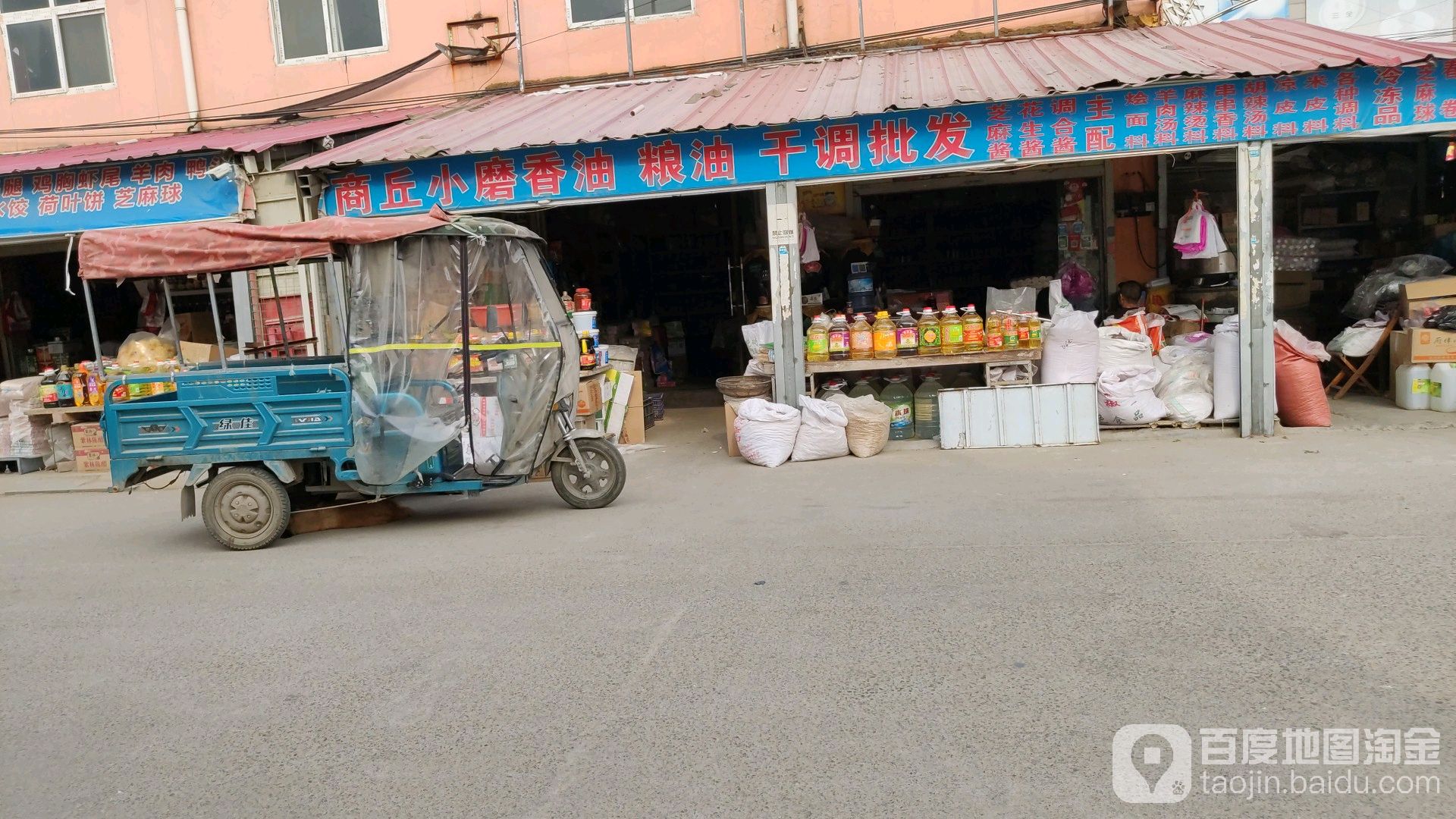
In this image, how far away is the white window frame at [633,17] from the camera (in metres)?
12.1

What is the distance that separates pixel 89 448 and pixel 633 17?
25.8 ft

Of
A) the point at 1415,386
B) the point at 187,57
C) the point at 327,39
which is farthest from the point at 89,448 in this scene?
the point at 1415,386

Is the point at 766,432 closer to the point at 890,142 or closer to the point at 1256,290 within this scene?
the point at 890,142

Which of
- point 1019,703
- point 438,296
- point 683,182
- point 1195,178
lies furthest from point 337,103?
point 1019,703

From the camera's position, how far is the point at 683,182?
31.6 ft

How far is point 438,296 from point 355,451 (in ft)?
3.89

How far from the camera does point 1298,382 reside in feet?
30.4

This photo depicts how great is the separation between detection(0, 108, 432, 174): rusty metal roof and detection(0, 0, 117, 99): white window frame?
1.03 meters

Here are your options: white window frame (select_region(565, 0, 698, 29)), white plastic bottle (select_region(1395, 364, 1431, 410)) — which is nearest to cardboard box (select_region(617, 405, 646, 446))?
white window frame (select_region(565, 0, 698, 29))

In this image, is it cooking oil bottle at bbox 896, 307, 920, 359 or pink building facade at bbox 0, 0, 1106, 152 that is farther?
pink building facade at bbox 0, 0, 1106, 152

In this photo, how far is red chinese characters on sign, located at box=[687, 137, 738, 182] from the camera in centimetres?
948

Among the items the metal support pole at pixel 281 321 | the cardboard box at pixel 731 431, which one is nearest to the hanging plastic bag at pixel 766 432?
the cardboard box at pixel 731 431

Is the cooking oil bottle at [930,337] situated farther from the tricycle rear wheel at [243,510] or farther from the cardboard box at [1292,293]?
the cardboard box at [1292,293]

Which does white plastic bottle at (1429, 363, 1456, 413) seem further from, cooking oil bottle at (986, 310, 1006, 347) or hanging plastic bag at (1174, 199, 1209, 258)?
cooking oil bottle at (986, 310, 1006, 347)
